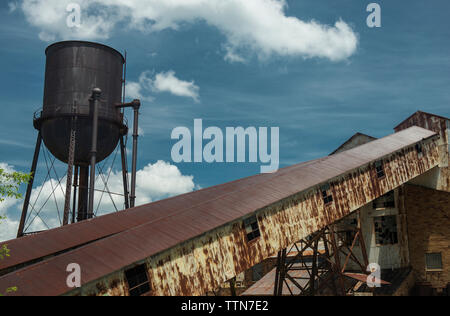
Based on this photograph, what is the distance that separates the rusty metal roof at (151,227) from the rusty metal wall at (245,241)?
0.91 feet

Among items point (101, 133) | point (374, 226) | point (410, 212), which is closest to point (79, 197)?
point (101, 133)

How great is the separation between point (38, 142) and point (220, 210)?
75.4 feet

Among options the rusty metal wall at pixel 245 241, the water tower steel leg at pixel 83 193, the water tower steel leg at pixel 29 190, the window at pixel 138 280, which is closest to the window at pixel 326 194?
the rusty metal wall at pixel 245 241

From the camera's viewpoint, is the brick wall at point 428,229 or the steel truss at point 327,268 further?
the brick wall at point 428,229

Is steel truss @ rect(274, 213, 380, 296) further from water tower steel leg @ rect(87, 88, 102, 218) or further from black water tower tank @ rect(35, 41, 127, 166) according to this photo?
black water tower tank @ rect(35, 41, 127, 166)

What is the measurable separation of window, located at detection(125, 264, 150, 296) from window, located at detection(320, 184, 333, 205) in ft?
24.5

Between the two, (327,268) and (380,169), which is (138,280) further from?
(327,268)

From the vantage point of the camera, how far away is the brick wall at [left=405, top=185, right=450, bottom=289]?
2295cm

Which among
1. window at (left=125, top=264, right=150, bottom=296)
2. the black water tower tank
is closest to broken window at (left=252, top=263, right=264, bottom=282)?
the black water tower tank

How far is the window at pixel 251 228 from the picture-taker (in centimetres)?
1319

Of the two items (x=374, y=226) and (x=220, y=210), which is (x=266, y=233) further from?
(x=374, y=226)

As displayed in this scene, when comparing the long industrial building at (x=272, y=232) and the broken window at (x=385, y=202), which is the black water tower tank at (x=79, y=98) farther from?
the broken window at (x=385, y=202)

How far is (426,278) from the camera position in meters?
23.1

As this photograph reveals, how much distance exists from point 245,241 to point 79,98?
71.5 ft
